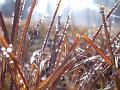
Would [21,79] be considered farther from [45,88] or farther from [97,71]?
[97,71]

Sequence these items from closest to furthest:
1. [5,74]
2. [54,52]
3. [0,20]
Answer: [0,20] → [5,74] → [54,52]

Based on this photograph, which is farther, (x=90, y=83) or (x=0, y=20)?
(x=90, y=83)

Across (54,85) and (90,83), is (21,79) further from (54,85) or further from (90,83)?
(90,83)

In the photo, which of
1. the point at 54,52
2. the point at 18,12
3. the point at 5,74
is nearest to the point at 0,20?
the point at 18,12

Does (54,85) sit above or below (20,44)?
below

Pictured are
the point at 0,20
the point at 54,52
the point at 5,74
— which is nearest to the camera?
the point at 0,20

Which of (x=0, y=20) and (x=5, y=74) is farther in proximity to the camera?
(x=5, y=74)

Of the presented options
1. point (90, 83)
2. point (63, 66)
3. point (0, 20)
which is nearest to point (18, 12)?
point (0, 20)

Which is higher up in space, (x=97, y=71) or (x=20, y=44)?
(x=20, y=44)

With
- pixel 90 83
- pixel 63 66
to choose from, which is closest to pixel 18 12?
pixel 63 66
